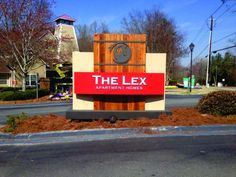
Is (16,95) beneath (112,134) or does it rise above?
above

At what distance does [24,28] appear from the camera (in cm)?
2289

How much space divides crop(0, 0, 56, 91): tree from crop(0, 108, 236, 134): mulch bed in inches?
611

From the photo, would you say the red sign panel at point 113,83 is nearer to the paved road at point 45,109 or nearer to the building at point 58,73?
the paved road at point 45,109

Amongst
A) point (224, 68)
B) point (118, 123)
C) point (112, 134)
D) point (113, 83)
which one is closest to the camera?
point (112, 134)

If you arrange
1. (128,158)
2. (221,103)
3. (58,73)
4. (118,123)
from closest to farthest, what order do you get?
1. (128,158)
2. (118,123)
3. (221,103)
4. (58,73)

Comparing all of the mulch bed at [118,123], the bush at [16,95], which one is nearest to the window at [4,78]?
the bush at [16,95]

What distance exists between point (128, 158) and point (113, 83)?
3.60m

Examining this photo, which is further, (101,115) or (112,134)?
(101,115)

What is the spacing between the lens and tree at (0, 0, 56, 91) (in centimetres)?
2291

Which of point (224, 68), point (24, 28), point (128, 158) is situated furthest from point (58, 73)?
point (224, 68)

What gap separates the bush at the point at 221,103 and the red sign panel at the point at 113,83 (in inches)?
76.5

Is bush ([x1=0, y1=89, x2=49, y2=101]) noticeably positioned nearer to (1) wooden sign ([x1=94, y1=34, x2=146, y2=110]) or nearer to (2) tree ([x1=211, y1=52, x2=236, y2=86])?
(1) wooden sign ([x1=94, y1=34, x2=146, y2=110])

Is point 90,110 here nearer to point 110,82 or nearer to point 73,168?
point 110,82

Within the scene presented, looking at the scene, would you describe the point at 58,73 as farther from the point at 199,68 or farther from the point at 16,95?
the point at 199,68
